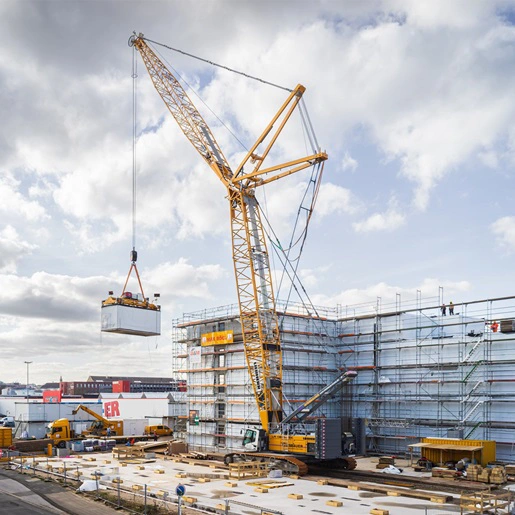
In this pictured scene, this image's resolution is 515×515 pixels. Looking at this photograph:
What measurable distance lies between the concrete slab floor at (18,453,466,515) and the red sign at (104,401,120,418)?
39.4 meters

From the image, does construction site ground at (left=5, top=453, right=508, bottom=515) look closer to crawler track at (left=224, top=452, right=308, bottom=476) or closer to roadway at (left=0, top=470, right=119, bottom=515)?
crawler track at (left=224, top=452, right=308, bottom=476)

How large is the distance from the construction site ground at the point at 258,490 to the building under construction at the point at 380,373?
237 inches

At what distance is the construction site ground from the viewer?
3103cm

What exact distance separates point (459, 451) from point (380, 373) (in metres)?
13.2

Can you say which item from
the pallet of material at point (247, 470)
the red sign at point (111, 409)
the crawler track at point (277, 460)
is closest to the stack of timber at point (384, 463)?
the crawler track at point (277, 460)

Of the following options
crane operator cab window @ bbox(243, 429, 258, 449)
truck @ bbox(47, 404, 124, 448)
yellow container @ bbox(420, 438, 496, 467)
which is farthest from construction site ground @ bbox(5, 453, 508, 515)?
truck @ bbox(47, 404, 124, 448)

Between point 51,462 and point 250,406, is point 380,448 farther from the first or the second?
point 51,462

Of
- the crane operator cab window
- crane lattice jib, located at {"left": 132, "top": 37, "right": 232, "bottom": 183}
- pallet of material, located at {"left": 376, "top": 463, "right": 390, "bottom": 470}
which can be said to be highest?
crane lattice jib, located at {"left": 132, "top": 37, "right": 232, "bottom": 183}

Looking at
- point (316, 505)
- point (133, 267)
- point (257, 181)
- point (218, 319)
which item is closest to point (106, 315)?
point (133, 267)

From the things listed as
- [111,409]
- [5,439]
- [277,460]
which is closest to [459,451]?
[277,460]

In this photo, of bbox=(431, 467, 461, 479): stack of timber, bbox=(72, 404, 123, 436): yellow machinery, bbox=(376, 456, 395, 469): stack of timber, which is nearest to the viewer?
bbox=(431, 467, 461, 479): stack of timber

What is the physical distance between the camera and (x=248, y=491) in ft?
117

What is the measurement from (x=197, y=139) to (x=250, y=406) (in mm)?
23697

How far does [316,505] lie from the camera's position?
31.8 m
